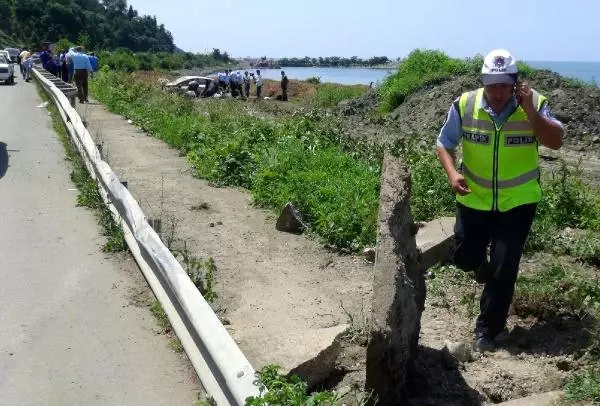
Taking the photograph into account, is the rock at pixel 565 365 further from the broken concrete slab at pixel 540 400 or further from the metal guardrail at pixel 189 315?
the metal guardrail at pixel 189 315

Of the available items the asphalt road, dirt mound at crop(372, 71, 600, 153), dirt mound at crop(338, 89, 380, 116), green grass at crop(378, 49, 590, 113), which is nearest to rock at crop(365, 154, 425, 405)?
the asphalt road

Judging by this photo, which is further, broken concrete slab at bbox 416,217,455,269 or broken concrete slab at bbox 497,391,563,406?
broken concrete slab at bbox 416,217,455,269

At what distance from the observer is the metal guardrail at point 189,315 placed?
3.25 meters

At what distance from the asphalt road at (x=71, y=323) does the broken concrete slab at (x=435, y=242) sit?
2.48 meters

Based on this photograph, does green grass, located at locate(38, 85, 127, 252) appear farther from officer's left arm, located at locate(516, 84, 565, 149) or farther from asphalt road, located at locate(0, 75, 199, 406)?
officer's left arm, located at locate(516, 84, 565, 149)

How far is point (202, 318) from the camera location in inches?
149

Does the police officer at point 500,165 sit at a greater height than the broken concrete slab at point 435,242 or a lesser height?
greater

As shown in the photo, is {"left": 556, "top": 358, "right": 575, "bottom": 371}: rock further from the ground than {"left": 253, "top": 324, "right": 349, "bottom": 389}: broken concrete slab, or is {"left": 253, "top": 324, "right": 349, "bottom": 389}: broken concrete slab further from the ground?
{"left": 253, "top": 324, "right": 349, "bottom": 389}: broken concrete slab

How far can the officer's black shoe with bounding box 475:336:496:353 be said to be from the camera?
15.3ft

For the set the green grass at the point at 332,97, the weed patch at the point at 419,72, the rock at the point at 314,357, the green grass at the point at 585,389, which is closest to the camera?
the green grass at the point at 585,389

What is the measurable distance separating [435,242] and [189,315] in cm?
296

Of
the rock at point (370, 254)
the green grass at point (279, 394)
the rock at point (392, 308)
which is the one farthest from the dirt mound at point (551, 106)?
the green grass at point (279, 394)

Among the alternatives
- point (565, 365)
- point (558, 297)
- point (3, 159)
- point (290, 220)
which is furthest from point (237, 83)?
point (565, 365)

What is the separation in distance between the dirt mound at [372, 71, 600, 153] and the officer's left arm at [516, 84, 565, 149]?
12.9 meters
